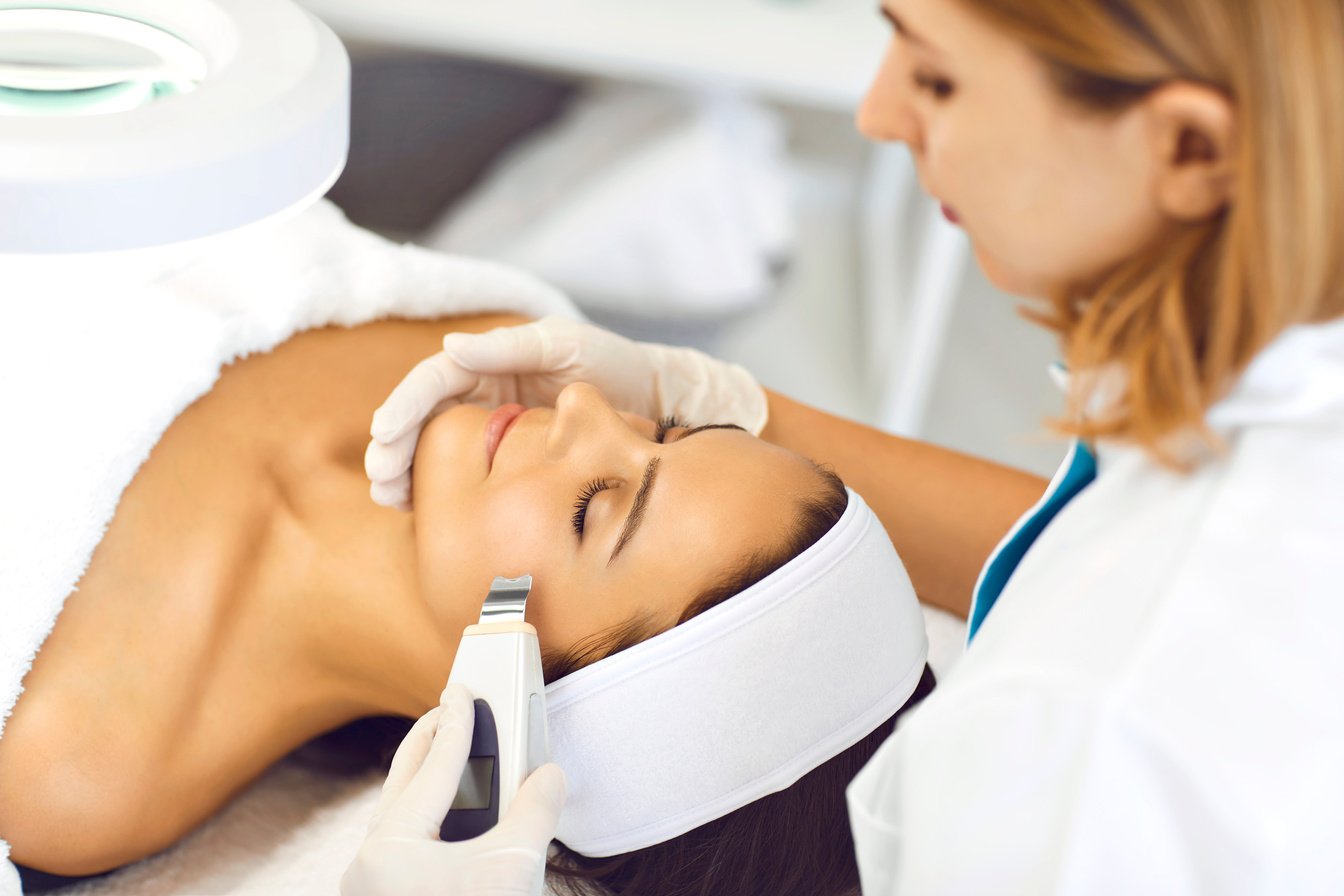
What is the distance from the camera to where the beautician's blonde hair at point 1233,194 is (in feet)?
1.82

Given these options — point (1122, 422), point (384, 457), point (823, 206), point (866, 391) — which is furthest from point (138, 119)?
point (823, 206)

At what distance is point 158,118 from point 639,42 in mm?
1299

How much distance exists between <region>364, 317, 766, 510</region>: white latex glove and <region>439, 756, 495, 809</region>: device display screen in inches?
13.8

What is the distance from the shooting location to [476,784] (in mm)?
854

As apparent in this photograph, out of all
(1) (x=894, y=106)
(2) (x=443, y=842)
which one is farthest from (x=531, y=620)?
(1) (x=894, y=106)

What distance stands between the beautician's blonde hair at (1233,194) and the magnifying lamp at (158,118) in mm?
409

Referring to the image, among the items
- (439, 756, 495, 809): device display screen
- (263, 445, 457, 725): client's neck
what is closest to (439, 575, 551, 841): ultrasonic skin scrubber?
(439, 756, 495, 809): device display screen

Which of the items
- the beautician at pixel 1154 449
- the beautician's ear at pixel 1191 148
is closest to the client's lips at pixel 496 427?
the beautician at pixel 1154 449

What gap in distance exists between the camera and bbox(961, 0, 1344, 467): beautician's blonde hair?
0.55m

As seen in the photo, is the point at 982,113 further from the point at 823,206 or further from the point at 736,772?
the point at 823,206

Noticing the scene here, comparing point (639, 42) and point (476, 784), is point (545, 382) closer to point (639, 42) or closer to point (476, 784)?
point (476, 784)

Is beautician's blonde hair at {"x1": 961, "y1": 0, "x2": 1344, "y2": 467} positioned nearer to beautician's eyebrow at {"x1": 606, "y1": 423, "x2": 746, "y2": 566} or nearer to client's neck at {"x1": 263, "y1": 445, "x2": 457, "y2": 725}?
beautician's eyebrow at {"x1": 606, "y1": 423, "x2": 746, "y2": 566}

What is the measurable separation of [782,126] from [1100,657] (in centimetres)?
229

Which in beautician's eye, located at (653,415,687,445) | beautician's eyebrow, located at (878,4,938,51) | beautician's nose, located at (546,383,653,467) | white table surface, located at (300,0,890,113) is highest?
beautician's eyebrow, located at (878,4,938,51)
